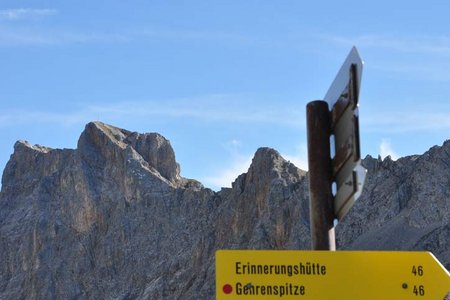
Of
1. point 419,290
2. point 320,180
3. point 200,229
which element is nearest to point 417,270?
point 419,290

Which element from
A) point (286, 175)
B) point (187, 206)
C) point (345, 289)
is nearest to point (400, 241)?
point (286, 175)

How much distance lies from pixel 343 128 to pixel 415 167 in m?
147

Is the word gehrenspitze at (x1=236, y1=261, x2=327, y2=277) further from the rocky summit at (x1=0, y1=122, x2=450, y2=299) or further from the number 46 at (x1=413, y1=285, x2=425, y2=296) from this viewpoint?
the rocky summit at (x1=0, y1=122, x2=450, y2=299)

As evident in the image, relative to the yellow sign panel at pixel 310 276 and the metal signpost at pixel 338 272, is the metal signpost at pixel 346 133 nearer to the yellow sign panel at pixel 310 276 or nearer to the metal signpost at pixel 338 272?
the metal signpost at pixel 338 272

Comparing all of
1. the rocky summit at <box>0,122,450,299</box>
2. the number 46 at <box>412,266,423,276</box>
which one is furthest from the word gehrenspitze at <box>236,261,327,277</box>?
the rocky summit at <box>0,122,450,299</box>

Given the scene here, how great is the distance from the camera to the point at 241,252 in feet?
18.2

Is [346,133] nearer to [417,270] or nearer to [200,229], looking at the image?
[417,270]

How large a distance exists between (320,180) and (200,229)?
593ft

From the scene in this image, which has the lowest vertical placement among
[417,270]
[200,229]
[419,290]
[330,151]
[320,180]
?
[419,290]

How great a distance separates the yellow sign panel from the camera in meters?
5.53

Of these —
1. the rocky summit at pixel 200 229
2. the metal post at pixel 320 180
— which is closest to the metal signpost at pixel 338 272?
the metal post at pixel 320 180

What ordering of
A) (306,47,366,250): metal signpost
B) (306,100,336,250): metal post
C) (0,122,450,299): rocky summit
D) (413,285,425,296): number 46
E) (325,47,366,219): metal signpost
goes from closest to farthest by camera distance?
(325,47,366,219): metal signpost < (306,47,366,250): metal signpost < (413,285,425,296): number 46 < (306,100,336,250): metal post < (0,122,450,299): rocky summit

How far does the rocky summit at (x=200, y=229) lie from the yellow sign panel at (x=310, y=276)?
126m

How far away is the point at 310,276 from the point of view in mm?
5527
